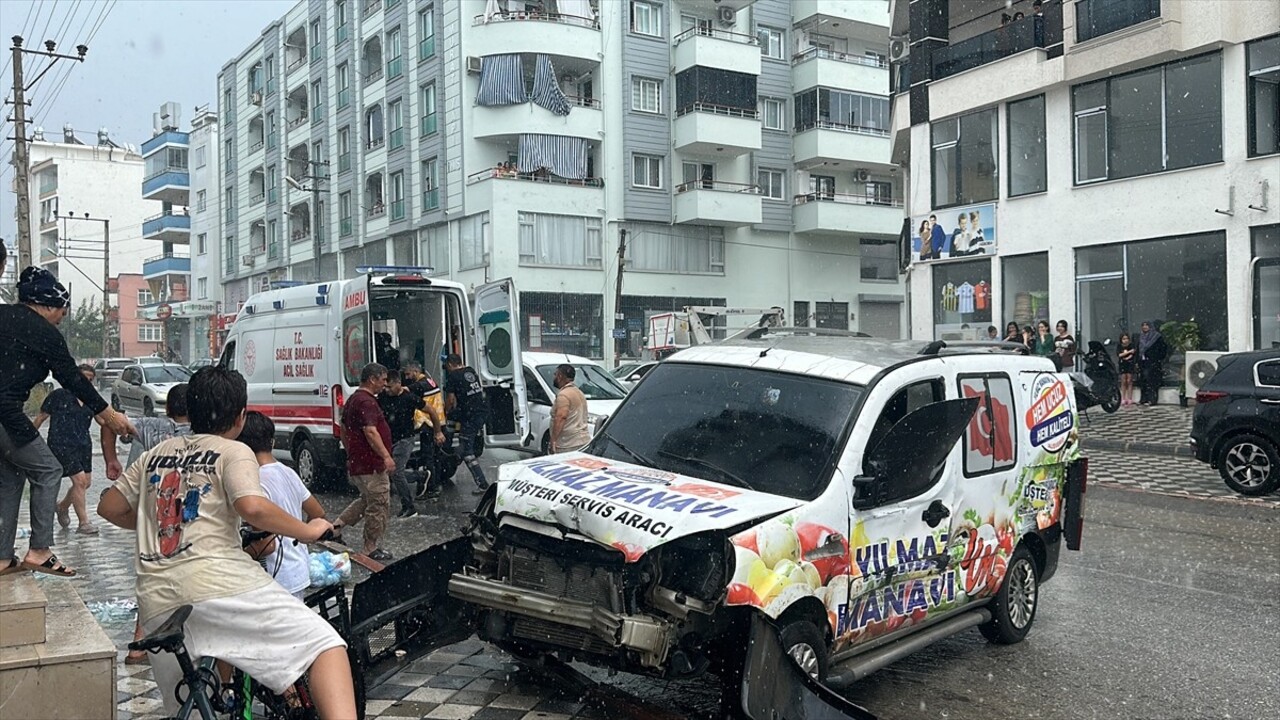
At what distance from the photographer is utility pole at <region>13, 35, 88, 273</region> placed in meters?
24.0

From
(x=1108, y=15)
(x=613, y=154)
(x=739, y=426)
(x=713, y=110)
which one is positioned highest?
(x=713, y=110)

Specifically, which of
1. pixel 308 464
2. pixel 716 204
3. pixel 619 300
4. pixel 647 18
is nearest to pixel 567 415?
pixel 308 464

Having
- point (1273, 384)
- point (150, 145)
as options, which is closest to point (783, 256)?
point (1273, 384)

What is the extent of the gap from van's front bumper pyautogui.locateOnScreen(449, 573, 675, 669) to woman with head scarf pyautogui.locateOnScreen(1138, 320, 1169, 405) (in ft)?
63.1

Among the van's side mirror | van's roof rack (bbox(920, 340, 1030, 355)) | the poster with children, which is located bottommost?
the van's side mirror

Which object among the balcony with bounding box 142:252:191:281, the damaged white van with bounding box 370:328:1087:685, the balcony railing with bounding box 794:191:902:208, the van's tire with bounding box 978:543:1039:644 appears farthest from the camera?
the balcony with bounding box 142:252:191:281

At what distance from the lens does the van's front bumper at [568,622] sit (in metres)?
4.31

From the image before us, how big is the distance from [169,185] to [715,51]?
40.7 meters

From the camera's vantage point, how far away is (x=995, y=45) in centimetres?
2512

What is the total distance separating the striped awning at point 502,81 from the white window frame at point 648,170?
4.86 meters

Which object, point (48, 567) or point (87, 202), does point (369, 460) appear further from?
point (87, 202)

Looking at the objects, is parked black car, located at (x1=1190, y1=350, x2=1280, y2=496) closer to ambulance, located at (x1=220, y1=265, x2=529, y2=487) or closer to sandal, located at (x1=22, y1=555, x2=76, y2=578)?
ambulance, located at (x1=220, y1=265, x2=529, y2=487)

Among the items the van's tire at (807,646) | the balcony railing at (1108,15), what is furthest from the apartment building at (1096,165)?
the van's tire at (807,646)

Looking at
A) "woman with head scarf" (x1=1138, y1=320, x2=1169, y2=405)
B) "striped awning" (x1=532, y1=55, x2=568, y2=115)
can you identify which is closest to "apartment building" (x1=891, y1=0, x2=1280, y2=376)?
"woman with head scarf" (x1=1138, y1=320, x2=1169, y2=405)
